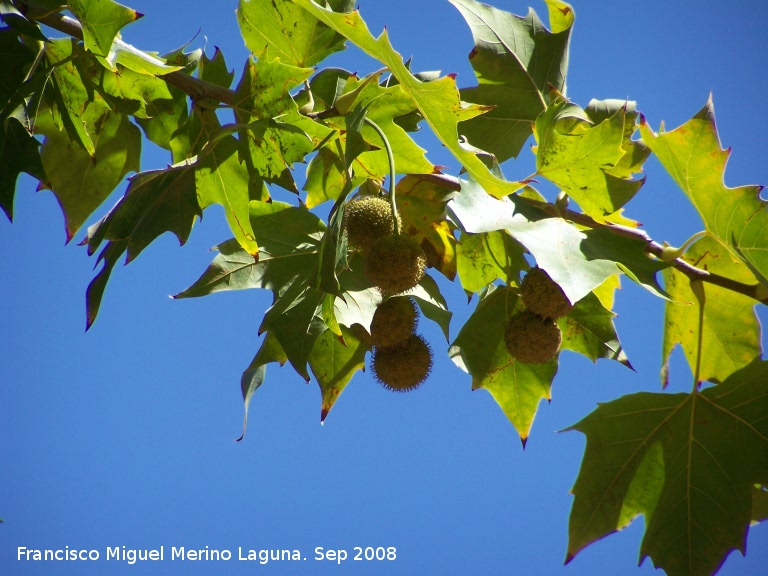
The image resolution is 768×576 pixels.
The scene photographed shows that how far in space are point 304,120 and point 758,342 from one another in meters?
0.90

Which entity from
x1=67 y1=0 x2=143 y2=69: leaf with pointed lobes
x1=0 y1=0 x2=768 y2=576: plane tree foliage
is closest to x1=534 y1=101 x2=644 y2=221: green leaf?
x1=0 y1=0 x2=768 y2=576: plane tree foliage

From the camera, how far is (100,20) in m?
1.07

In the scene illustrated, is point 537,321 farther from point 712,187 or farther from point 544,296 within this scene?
point 712,187

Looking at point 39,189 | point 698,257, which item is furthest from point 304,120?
point 698,257

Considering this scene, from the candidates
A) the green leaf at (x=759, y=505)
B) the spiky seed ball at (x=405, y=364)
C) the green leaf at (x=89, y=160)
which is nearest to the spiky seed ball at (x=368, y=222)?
the spiky seed ball at (x=405, y=364)

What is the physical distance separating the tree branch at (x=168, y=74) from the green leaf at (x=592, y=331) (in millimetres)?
654

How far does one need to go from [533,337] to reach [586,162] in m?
0.28

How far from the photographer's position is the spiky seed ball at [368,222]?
121cm

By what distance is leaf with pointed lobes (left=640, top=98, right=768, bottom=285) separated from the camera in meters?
1.20

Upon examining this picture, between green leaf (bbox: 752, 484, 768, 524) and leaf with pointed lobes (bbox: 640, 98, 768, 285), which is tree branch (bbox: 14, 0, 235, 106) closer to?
leaf with pointed lobes (bbox: 640, 98, 768, 285)

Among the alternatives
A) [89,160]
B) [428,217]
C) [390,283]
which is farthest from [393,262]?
[89,160]

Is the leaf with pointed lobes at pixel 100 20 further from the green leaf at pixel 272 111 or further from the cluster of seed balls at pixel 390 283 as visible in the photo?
the cluster of seed balls at pixel 390 283

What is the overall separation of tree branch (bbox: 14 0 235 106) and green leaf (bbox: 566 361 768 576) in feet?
2.62

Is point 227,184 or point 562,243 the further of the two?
point 227,184
